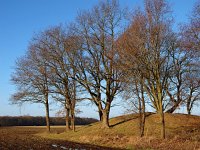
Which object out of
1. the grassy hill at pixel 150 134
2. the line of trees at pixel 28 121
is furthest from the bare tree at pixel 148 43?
the line of trees at pixel 28 121

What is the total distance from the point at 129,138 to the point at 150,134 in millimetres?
3654

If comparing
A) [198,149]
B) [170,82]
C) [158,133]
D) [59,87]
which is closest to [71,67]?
[59,87]

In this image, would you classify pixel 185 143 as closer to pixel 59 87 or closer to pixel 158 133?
pixel 158 133

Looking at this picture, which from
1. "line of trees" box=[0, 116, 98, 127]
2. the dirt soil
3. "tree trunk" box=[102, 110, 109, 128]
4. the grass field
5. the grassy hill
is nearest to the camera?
the dirt soil

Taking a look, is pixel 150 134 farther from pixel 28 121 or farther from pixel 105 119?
pixel 28 121

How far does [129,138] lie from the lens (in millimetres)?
31812

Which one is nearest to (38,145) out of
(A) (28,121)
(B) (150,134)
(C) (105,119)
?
(B) (150,134)

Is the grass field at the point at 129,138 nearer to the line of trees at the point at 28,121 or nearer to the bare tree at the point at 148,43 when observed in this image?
the bare tree at the point at 148,43

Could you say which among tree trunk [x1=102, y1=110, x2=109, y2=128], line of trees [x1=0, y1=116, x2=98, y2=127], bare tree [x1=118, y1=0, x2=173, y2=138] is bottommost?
line of trees [x1=0, y1=116, x2=98, y2=127]

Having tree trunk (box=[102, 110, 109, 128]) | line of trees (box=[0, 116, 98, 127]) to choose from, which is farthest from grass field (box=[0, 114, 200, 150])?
line of trees (box=[0, 116, 98, 127])

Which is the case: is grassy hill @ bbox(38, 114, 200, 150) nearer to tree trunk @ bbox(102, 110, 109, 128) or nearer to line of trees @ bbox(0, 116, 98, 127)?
tree trunk @ bbox(102, 110, 109, 128)

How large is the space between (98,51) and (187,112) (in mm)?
15214

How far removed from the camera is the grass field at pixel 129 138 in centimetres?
2647

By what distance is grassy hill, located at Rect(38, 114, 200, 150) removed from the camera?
27.5 m
